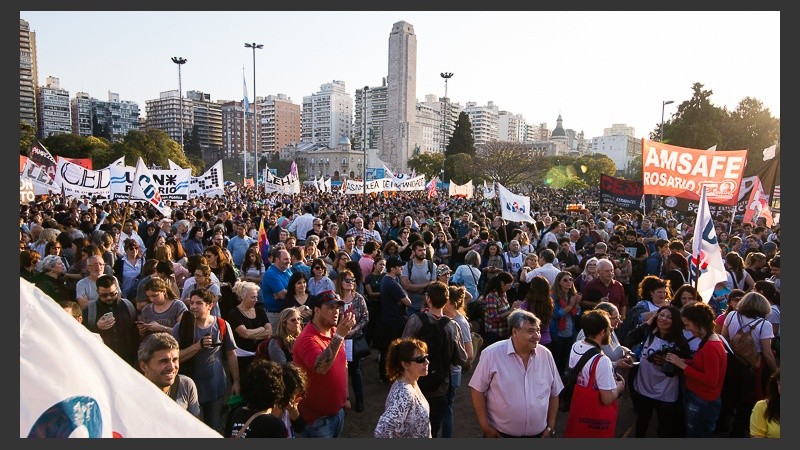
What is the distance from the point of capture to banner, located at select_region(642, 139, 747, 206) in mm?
8812

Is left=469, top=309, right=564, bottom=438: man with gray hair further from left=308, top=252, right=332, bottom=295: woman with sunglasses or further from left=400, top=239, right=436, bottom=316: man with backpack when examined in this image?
left=400, top=239, right=436, bottom=316: man with backpack

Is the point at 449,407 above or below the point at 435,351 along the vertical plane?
below

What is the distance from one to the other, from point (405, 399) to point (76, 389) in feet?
6.43

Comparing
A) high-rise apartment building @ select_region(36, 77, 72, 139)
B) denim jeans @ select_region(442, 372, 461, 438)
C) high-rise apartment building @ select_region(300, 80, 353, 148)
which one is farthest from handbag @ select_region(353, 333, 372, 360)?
high-rise apartment building @ select_region(300, 80, 353, 148)

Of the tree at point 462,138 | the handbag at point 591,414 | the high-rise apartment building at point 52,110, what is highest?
the high-rise apartment building at point 52,110

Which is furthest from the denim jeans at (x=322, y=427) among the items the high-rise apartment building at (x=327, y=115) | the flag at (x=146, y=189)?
the high-rise apartment building at (x=327, y=115)

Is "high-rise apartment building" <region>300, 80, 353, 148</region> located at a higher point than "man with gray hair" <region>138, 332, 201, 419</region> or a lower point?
higher

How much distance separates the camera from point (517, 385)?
11.7 feet

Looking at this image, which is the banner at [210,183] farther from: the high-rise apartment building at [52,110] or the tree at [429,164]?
the high-rise apartment building at [52,110]

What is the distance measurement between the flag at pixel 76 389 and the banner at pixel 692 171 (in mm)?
9093

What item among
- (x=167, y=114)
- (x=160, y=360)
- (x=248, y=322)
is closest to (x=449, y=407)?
(x=248, y=322)

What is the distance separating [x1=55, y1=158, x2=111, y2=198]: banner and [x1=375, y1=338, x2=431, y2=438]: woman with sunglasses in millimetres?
15273

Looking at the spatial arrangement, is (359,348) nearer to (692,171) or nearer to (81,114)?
(692,171)

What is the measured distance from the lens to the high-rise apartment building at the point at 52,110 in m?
131
